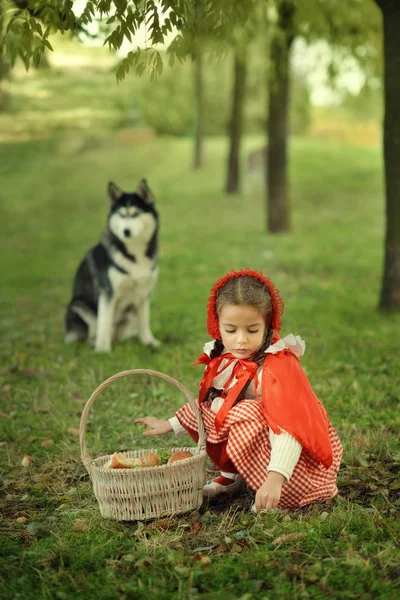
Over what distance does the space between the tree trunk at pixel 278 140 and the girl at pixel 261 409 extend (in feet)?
29.8

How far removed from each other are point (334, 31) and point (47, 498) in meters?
8.61

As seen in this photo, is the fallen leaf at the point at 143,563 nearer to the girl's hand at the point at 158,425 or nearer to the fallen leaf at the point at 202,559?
the fallen leaf at the point at 202,559

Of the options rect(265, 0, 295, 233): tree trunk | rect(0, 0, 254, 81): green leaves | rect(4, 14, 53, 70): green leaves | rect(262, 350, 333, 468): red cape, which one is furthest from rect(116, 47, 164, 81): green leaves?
rect(265, 0, 295, 233): tree trunk

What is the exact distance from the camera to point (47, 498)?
422cm

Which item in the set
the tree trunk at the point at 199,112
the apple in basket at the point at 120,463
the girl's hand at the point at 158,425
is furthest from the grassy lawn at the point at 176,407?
the tree trunk at the point at 199,112

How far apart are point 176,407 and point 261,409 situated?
2.09 m

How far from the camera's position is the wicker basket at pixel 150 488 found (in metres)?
3.64

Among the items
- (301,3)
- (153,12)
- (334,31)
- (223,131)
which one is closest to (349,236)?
(334,31)

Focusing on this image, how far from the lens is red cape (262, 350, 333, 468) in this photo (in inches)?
142

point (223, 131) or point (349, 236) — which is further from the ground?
point (223, 131)

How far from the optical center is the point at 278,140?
13.9m

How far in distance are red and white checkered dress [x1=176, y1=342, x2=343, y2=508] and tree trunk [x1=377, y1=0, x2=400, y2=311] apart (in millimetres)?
4648

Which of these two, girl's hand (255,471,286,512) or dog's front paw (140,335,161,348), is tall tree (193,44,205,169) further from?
girl's hand (255,471,286,512)

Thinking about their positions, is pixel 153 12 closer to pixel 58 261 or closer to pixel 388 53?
pixel 388 53
